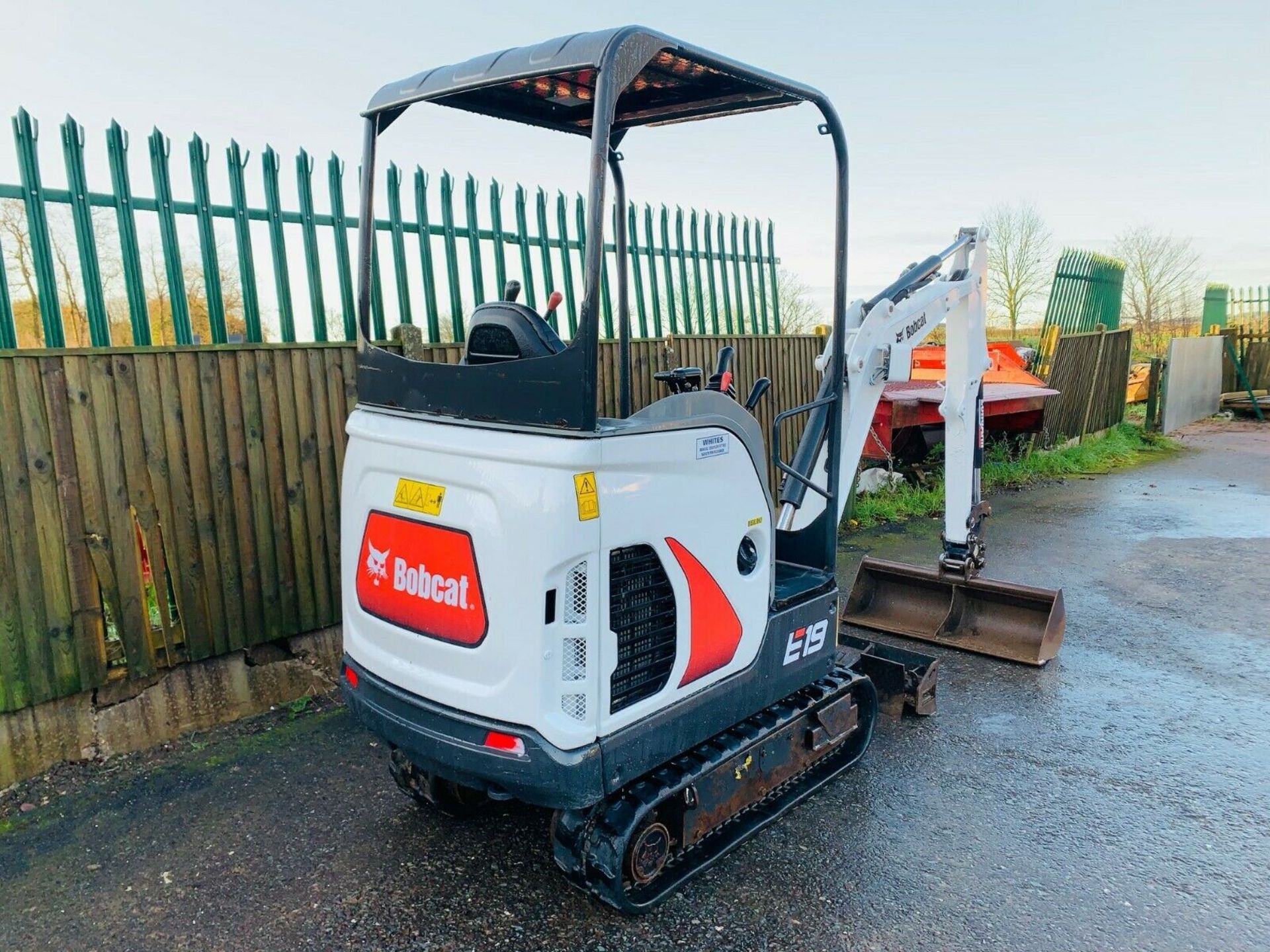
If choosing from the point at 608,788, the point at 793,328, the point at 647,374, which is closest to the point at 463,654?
the point at 608,788

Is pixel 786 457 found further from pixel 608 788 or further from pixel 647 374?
pixel 608 788

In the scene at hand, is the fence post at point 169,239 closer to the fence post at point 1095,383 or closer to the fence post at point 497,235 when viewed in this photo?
the fence post at point 497,235

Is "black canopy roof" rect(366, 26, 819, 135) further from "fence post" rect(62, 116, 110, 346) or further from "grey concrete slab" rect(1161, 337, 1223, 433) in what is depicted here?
"grey concrete slab" rect(1161, 337, 1223, 433)

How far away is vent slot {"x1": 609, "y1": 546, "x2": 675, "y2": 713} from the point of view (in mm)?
2518

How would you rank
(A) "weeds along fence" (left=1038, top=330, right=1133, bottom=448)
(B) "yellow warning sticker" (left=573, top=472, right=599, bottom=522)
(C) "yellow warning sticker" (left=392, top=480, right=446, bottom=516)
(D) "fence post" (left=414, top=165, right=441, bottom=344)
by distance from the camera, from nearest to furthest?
(B) "yellow warning sticker" (left=573, top=472, right=599, bottom=522), (C) "yellow warning sticker" (left=392, top=480, right=446, bottom=516), (D) "fence post" (left=414, top=165, right=441, bottom=344), (A) "weeds along fence" (left=1038, top=330, right=1133, bottom=448)

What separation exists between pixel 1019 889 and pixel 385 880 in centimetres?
212

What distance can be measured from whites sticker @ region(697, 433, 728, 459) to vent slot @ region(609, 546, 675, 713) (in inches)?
14.4

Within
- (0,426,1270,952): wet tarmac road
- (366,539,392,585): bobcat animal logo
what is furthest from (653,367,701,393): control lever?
(0,426,1270,952): wet tarmac road

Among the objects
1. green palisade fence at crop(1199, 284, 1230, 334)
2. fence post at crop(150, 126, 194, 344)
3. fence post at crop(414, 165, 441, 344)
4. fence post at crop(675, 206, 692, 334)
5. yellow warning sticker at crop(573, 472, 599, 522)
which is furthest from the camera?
green palisade fence at crop(1199, 284, 1230, 334)

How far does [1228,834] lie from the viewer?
3141 mm

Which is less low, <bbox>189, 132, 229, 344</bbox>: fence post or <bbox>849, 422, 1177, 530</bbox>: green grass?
<bbox>189, 132, 229, 344</bbox>: fence post

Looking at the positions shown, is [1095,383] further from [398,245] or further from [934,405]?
[398,245]

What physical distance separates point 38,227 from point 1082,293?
14096 mm

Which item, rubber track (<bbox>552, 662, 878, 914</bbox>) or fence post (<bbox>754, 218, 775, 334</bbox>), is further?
fence post (<bbox>754, 218, 775, 334</bbox>)
